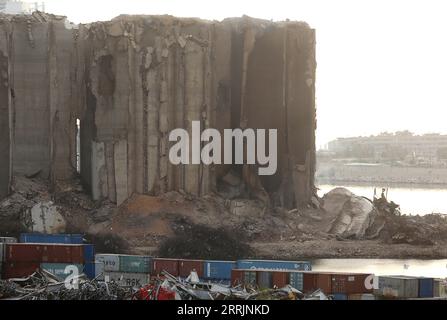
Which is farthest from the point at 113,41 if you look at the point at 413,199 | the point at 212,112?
the point at 413,199

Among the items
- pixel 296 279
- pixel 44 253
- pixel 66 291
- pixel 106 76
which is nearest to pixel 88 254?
pixel 44 253

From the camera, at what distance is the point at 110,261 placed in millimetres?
35312

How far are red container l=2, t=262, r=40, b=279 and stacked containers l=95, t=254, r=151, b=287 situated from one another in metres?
2.50

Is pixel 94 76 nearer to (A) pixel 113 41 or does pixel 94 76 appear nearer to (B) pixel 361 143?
(A) pixel 113 41

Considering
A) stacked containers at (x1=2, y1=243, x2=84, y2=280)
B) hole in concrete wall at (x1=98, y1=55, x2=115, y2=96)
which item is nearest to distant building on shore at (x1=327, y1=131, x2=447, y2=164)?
hole in concrete wall at (x1=98, y1=55, x2=115, y2=96)

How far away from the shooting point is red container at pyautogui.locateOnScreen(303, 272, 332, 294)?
29.9m

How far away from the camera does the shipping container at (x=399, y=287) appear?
1126 inches

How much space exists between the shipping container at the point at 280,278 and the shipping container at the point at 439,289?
493 centimetres

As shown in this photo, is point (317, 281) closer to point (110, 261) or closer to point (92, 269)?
point (110, 261)

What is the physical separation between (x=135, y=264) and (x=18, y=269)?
4453 millimetres

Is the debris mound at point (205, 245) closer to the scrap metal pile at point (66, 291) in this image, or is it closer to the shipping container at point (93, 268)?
the shipping container at point (93, 268)

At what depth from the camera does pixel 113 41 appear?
52.4 m

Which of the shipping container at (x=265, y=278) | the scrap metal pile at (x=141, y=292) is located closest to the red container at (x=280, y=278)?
the shipping container at (x=265, y=278)
